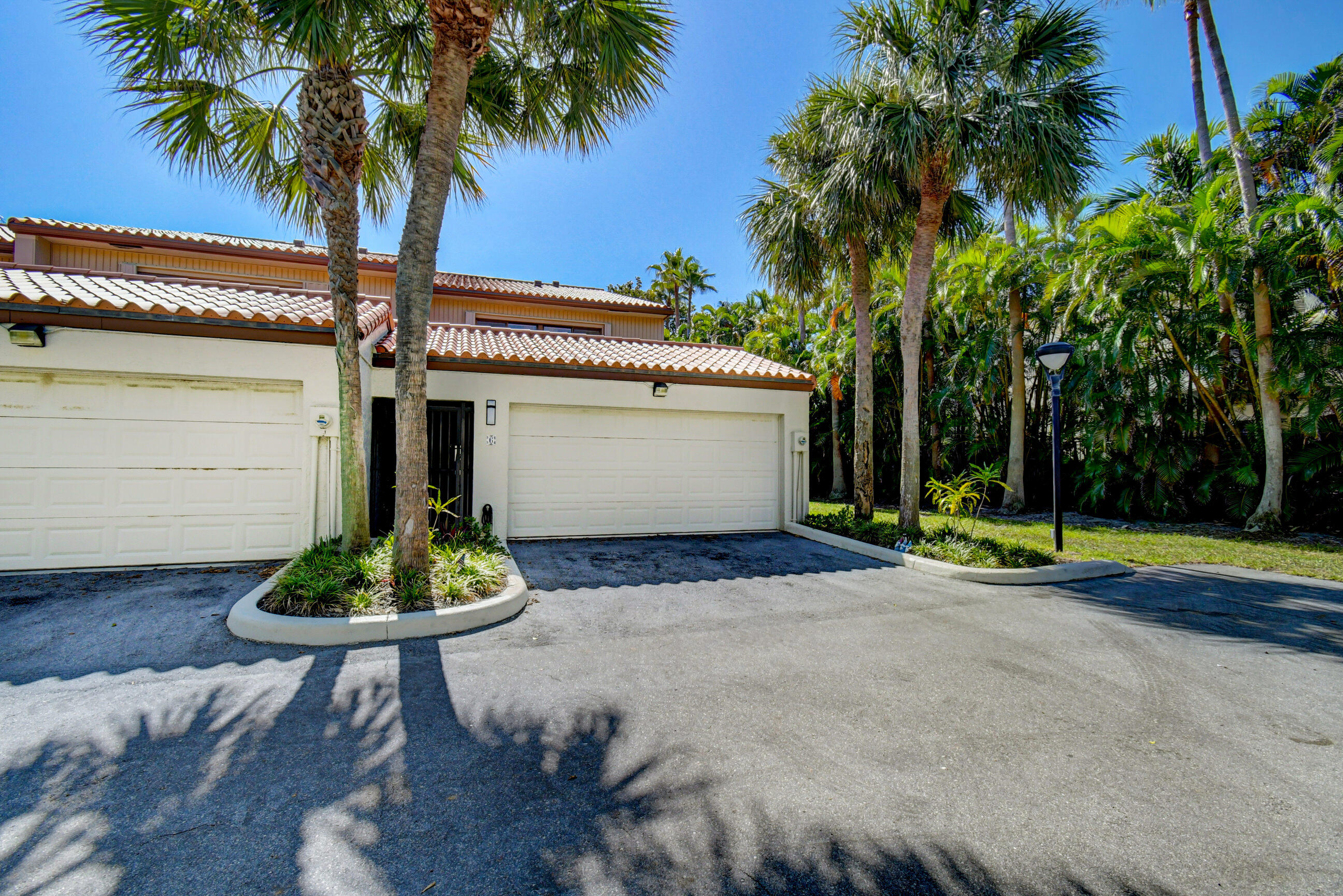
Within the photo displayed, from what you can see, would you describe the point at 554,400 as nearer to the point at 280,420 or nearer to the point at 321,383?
the point at 321,383

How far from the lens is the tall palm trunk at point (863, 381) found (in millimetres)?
10188

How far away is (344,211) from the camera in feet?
20.9

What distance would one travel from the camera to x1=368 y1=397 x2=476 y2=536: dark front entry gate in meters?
8.70

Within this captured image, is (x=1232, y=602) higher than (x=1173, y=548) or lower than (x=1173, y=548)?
lower

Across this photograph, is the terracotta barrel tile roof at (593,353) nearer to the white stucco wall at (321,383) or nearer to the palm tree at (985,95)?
the white stucco wall at (321,383)

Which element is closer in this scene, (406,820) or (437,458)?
(406,820)

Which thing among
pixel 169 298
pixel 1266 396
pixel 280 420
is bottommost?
pixel 280 420

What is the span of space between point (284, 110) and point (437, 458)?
4.89 m

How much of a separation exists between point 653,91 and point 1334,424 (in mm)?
13405

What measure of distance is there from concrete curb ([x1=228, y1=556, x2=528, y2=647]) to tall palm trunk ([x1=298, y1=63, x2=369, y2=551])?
5.06ft

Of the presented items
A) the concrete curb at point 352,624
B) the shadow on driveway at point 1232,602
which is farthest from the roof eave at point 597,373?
the shadow on driveway at point 1232,602

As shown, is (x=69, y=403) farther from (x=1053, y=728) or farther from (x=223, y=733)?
(x=1053, y=728)

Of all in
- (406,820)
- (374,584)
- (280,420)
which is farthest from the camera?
(280,420)

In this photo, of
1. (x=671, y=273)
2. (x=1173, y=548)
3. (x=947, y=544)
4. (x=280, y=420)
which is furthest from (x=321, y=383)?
(x=671, y=273)
